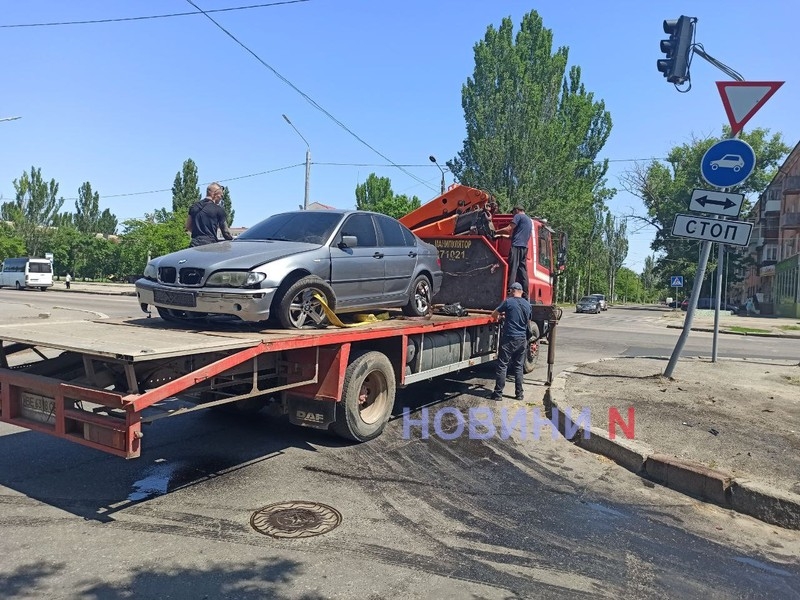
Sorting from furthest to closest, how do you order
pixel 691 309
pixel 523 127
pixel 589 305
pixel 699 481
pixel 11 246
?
pixel 11 246 < pixel 589 305 < pixel 523 127 < pixel 691 309 < pixel 699 481

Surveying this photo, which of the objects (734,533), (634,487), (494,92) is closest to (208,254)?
(634,487)

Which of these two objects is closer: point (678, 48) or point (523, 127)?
point (678, 48)

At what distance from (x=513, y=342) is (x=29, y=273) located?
41.9 m

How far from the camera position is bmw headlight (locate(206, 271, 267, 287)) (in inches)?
211

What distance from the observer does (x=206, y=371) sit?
14.0 feet

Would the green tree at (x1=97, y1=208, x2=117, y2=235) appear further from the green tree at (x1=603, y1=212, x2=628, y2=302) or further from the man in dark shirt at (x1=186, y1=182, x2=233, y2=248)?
the man in dark shirt at (x1=186, y1=182, x2=233, y2=248)

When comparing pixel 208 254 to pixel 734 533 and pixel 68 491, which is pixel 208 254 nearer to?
pixel 68 491

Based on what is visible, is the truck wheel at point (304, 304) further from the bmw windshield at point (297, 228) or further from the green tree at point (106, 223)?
the green tree at point (106, 223)

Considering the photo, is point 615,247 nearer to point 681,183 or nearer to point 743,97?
point 681,183

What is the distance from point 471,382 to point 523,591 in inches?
264

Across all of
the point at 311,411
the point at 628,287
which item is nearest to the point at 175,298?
the point at 311,411

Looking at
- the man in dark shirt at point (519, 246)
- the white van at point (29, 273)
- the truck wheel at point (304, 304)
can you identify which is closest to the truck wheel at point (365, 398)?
the truck wheel at point (304, 304)

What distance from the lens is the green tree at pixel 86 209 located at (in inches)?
3241

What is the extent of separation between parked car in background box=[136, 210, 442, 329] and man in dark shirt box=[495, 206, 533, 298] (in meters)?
2.33
